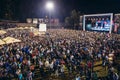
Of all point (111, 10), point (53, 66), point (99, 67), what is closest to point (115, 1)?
point (111, 10)

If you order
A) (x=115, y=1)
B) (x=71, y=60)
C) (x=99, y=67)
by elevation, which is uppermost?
(x=115, y=1)

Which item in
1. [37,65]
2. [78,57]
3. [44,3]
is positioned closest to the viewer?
[37,65]

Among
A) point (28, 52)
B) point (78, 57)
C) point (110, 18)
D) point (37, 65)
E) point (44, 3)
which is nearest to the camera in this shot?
point (37, 65)

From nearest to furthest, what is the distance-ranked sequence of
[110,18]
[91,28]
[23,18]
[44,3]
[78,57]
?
[78,57], [110,18], [91,28], [23,18], [44,3]

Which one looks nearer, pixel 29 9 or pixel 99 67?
pixel 99 67

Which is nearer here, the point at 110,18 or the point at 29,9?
the point at 110,18

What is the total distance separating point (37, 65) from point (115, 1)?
168 feet

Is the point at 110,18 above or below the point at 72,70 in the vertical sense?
above

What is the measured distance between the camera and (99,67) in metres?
22.2

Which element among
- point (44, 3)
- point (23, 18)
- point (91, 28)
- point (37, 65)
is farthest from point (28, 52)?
point (44, 3)

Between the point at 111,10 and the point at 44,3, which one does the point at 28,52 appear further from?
the point at 44,3

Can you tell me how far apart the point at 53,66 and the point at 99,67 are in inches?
245

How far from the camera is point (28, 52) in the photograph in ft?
79.8

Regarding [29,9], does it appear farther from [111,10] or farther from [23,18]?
[111,10]
